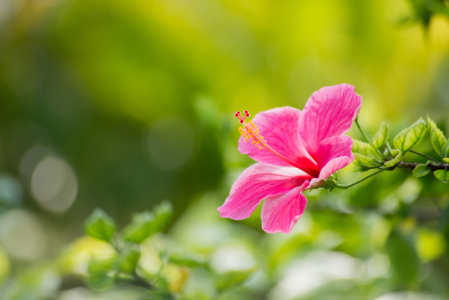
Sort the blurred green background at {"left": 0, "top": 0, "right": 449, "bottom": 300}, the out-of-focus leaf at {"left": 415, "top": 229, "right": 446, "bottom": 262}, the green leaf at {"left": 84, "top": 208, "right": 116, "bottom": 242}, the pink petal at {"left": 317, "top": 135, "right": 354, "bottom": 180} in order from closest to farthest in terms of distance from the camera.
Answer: the pink petal at {"left": 317, "top": 135, "right": 354, "bottom": 180} → the green leaf at {"left": 84, "top": 208, "right": 116, "bottom": 242} → the out-of-focus leaf at {"left": 415, "top": 229, "right": 446, "bottom": 262} → the blurred green background at {"left": 0, "top": 0, "right": 449, "bottom": 300}

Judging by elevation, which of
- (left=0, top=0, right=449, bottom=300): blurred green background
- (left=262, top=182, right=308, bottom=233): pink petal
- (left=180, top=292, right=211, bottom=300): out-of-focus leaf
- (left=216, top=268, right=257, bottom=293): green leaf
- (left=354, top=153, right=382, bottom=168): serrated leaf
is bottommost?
(left=180, top=292, right=211, bottom=300): out-of-focus leaf

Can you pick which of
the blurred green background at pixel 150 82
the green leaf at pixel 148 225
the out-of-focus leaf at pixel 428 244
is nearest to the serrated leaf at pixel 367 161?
the green leaf at pixel 148 225

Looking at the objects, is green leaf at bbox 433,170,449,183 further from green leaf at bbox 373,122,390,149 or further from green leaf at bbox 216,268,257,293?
green leaf at bbox 216,268,257,293


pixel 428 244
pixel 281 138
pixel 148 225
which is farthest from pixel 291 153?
pixel 428 244

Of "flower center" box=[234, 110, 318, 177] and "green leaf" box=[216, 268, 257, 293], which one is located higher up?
"flower center" box=[234, 110, 318, 177]

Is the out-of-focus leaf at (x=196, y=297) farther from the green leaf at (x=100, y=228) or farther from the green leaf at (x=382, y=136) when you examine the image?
the green leaf at (x=382, y=136)

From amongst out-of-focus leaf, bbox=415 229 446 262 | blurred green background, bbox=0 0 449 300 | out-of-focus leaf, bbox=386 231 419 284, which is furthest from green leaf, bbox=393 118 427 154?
blurred green background, bbox=0 0 449 300

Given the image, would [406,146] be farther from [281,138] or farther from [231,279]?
[231,279]
